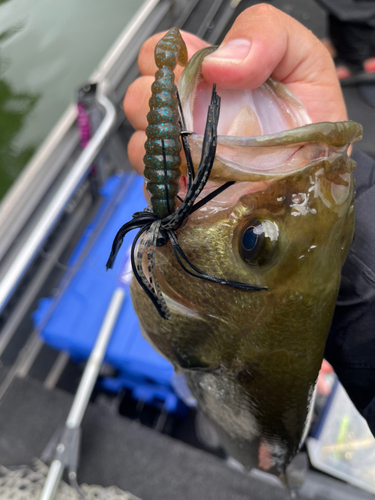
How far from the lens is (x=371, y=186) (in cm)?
112

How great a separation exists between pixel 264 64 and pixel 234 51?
8 cm

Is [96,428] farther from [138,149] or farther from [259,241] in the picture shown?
[259,241]

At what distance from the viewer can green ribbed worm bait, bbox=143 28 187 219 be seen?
1.78ft

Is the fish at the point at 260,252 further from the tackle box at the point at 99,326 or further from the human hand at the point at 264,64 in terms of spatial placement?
the tackle box at the point at 99,326

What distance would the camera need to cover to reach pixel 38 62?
4402 mm

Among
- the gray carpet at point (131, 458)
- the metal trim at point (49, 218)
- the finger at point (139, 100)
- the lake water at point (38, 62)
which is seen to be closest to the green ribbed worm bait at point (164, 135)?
the finger at point (139, 100)

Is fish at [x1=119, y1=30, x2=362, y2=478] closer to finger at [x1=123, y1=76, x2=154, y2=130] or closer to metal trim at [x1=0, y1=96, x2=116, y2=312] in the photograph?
finger at [x1=123, y1=76, x2=154, y2=130]

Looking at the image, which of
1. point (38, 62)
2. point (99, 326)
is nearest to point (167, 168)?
point (99, 326)

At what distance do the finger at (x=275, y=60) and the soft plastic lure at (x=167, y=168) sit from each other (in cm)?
13

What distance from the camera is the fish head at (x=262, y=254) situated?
59 centimetres

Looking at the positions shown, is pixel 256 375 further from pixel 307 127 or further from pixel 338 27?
pixel 338 27

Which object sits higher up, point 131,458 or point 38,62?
point 38,62

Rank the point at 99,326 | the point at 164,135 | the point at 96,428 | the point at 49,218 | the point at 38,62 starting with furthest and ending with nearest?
the point at 38,62
the point at 99,326
the point at 96,428
the point at 49,218
the point at 164,135

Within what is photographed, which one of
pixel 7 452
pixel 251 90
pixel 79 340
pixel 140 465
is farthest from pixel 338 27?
pixel 7 452
